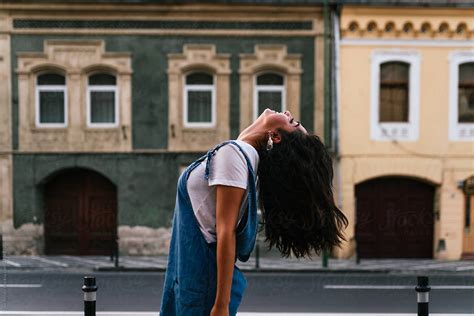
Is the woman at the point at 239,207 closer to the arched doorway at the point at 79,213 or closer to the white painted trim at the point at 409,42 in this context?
the white painted trim at the point at 409,42

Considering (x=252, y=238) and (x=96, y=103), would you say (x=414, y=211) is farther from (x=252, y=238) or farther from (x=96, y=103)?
(x=252, y=238)

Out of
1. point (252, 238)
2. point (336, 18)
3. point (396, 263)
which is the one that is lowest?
point (396, 263)

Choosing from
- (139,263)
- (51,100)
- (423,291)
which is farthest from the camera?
(51,100)

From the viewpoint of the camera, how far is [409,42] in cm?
1510

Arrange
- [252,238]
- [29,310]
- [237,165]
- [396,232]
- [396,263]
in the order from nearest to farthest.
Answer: [237,165]
[252,238]
[29,310]
[396,263]
[396,232]

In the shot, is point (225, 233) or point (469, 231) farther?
point (469, 231)

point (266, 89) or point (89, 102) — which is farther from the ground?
point (266, 89)

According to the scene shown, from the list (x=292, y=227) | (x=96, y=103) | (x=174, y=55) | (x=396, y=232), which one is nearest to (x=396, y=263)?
(x=396, y=232)

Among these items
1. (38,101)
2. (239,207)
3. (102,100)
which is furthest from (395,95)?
(239,207)

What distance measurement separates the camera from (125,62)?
1498 cm

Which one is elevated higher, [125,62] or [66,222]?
[125,62]

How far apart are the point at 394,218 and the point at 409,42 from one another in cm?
468

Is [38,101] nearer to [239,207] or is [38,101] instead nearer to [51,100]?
[51,100]

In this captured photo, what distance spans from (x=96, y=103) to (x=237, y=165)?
1363 centimetres
